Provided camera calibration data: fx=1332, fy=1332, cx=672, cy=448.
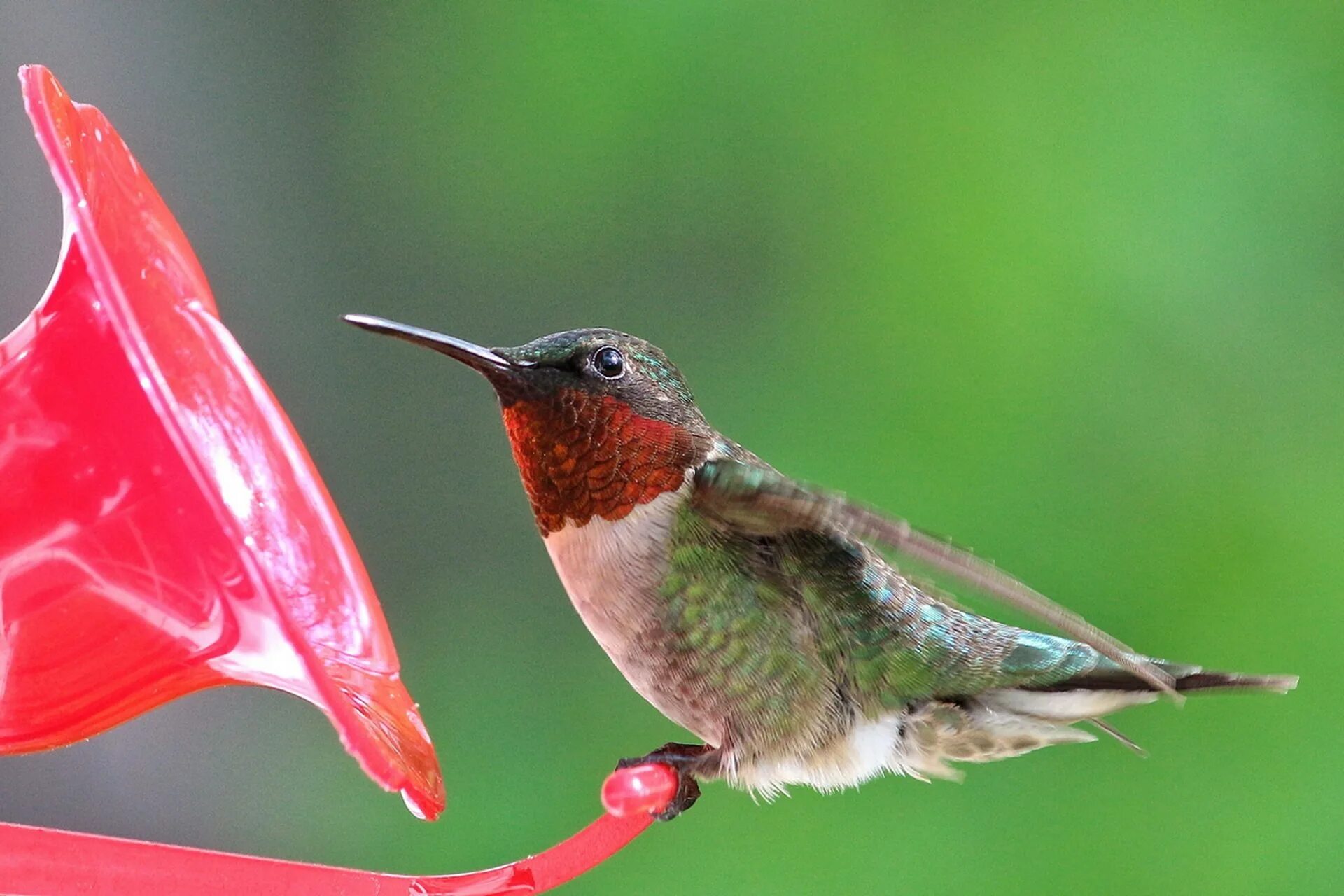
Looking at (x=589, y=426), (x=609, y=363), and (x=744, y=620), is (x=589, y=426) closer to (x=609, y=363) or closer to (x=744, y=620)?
(x=609, y=363)

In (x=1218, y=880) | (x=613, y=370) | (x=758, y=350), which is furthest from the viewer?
(x=758, y=350)

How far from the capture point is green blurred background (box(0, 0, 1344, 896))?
2188mm

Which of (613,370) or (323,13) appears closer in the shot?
(613,370)

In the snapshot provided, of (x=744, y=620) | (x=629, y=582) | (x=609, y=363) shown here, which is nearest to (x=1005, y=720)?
(x=744, y=620)

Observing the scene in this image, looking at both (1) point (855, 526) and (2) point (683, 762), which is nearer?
(1) point (855, 526)

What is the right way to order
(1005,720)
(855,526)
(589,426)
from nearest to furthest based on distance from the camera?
(855,526) → (589,426) → (1005,720)

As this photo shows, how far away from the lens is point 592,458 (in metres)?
1.21

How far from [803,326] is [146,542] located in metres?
1.63

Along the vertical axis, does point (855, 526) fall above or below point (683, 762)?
above

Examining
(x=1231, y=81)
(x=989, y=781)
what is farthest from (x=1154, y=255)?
(x=989, y=781)

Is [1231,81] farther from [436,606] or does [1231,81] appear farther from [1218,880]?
[436,606]

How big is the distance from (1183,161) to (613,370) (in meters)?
1.40

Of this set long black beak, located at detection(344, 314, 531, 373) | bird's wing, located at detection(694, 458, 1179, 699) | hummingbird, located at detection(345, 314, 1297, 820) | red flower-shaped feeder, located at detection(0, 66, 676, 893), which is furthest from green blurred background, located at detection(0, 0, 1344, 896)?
red flower-shaped feeder, located at detection(0, 66, 676, 893)

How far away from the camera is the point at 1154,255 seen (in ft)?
7.20
